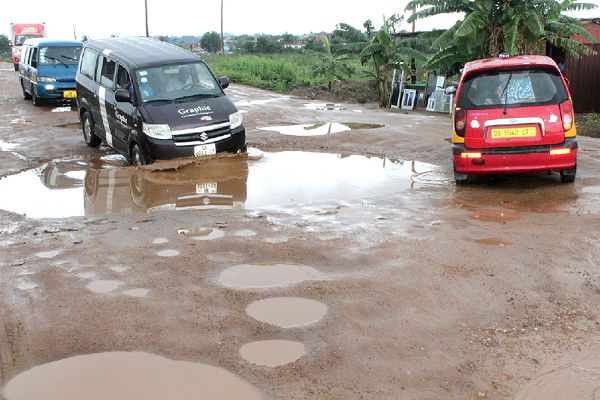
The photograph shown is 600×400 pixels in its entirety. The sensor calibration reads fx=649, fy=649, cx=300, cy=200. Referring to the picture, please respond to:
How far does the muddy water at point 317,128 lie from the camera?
14.2 m

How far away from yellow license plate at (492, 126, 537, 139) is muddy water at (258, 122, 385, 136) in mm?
6260

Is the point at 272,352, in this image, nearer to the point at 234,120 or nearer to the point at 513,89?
the point at 513,89

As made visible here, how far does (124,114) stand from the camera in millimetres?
10367

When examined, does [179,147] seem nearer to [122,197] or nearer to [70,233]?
[122,197]

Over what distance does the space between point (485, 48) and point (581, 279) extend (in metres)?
15.0

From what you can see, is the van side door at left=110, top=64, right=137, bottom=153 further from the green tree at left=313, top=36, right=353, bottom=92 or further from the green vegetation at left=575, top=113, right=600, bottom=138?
the green tree at left=313, top=36, right=353, bottom=92

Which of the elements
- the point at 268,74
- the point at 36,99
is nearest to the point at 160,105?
the point at 36,99

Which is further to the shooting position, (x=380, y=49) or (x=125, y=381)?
(x=380, y=49)

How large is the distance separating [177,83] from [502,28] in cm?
1081

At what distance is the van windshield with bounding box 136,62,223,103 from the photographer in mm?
10125

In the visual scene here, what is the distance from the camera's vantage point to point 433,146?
1200 cm

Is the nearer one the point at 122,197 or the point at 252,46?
the point at 122,197

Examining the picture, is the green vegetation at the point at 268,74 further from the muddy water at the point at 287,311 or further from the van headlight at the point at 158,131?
the muddy water at the point at 287,311

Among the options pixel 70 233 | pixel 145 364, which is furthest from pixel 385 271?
pixel 70 233
